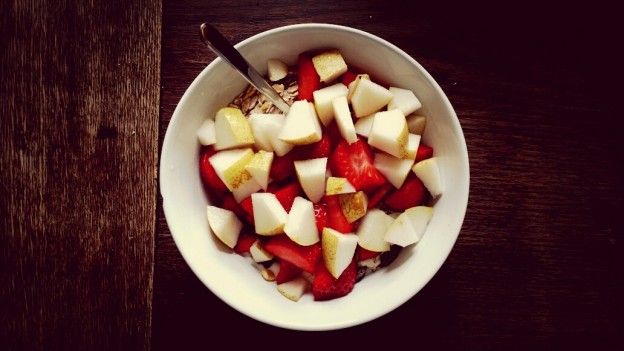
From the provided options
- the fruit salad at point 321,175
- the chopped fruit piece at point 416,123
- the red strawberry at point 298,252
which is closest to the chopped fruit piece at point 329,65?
the fruit salad at point 321,175

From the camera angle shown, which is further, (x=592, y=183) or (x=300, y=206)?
(x=592, y=183)

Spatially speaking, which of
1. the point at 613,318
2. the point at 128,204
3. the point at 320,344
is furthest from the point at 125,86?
the point at 613,318

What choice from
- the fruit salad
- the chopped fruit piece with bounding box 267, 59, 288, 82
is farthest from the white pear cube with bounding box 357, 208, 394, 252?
the chopped fruit piece with bounding box 267, 59, 288, 82

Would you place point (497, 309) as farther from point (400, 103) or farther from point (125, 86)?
point (125, 86)

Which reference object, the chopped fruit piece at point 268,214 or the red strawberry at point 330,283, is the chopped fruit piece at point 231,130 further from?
the red strawberry at point 330,283

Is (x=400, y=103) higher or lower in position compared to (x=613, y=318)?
higher

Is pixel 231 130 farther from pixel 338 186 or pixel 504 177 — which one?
pixel 504 177
